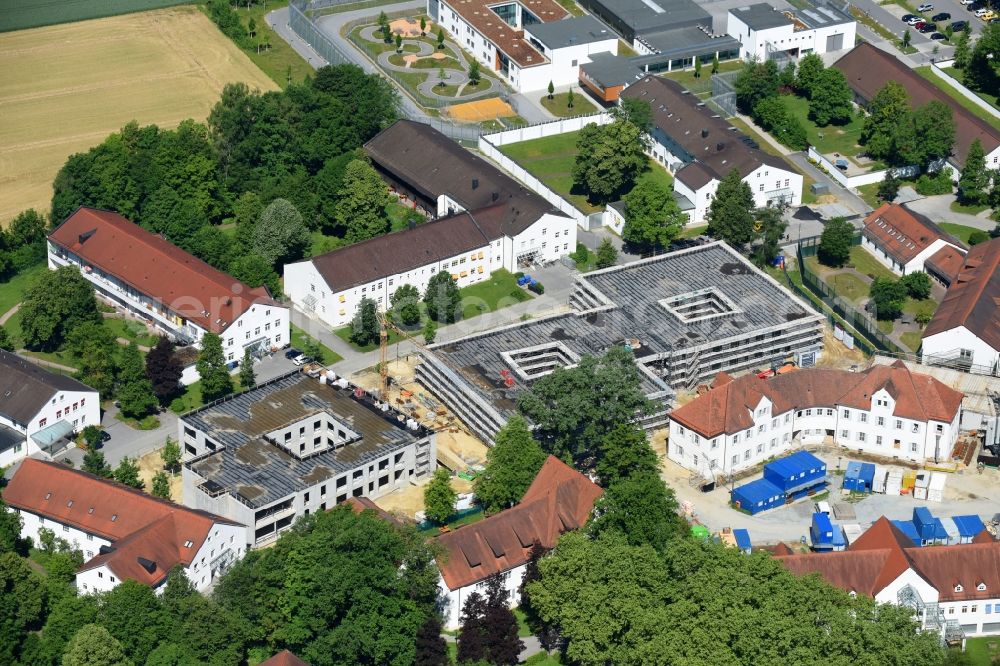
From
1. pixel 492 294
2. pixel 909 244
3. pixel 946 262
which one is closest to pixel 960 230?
pixel 909 244

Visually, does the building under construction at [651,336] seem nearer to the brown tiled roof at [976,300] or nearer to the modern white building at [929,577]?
the brown tiled roof at [976,300]

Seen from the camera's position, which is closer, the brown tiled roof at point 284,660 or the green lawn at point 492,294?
the brown tiled roof at point 284,660

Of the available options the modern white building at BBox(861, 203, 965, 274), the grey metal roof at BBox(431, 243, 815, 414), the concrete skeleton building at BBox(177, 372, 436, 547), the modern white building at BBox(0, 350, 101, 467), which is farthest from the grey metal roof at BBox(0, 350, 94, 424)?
the modern white building at BBox(861, 203, 965, 274)

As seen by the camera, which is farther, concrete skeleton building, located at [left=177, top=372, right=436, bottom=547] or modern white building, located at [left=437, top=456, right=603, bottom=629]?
concrete skeleton building, located at [left=177, top=372, right=436, bottom=547]

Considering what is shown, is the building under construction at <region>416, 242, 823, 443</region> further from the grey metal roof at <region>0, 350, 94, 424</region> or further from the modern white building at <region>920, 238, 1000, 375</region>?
the grey metal roof at <region>0, 350, 94, 424</region>

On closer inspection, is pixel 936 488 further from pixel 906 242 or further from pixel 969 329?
pixel 906 242

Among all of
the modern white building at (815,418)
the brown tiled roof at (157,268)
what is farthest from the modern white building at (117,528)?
the modern white building at (815,418)

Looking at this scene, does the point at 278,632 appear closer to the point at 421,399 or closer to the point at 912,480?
the point at 421,399
